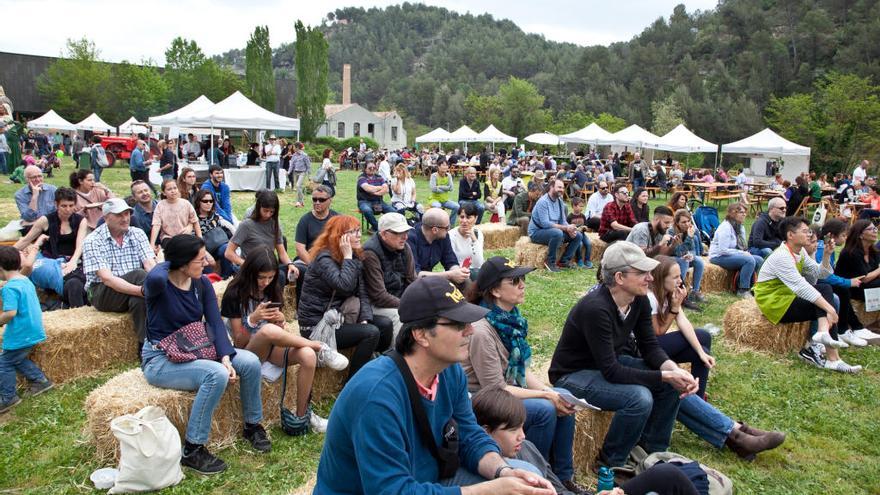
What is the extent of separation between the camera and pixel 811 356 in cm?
626

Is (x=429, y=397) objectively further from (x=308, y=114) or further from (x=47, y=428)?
(x=308, y=114)

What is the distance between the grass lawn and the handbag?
1737 millimetres

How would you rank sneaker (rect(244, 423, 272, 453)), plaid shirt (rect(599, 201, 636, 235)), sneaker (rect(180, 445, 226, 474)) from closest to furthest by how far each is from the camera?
sneaker (rect(180, 445, 226, 474))
sneaker (rect(244, 423, 272, 453))
plaid shirt (rect(599, 201, 636, 235))

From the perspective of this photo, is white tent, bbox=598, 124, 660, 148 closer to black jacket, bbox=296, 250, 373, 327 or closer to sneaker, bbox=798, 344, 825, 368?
sneaker, bbox=798, 344, 825, 368

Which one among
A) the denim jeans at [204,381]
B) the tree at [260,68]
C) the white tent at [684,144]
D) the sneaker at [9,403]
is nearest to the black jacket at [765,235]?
the denim jeans at [204,381]

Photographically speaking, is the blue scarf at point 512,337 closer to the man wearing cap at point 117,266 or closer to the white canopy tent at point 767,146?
the man wearing cap at point 117,266

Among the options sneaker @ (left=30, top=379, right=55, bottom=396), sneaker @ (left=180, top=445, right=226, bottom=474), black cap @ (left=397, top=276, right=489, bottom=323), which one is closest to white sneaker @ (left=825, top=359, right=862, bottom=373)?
black cap @ (left=397, top=276, right=489, bottom=323)

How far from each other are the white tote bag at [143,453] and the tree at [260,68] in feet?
178

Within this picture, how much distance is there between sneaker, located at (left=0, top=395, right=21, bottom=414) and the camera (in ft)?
14.5

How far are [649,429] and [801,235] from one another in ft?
9.95

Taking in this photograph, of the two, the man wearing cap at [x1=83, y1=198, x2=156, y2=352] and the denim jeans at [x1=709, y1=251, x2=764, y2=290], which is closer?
the man wearing cap at [x1=83, y1=198, x2=156, y2=352]

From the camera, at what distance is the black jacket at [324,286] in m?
4.71

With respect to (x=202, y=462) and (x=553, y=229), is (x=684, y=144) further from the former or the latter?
(x=202, y=462)

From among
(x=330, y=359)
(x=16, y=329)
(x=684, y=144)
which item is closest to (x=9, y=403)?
(x=16, y=329)
